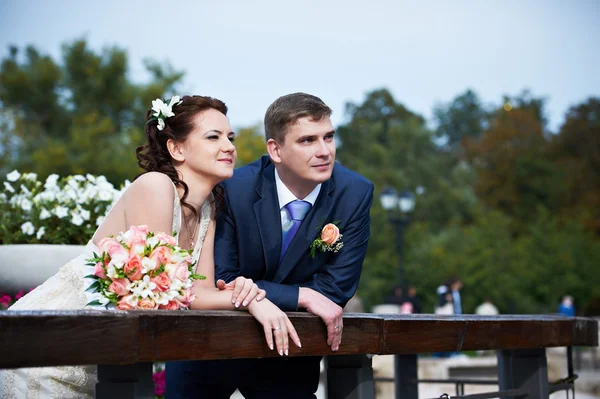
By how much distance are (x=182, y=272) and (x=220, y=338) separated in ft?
1.67

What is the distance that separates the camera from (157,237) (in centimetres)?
294

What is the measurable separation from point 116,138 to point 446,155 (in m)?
30.9

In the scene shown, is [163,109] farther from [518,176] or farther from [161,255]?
[518,176]

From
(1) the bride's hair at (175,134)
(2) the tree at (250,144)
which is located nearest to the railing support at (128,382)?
(1) the bride's hair at (175,134)

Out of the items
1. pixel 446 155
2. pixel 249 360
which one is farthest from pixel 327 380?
pixel 446 155

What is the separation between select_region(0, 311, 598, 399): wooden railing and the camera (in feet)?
6.73

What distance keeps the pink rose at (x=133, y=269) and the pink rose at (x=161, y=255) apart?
0.06 meters

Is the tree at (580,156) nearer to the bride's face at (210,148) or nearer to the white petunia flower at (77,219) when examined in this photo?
the white petunia flower at (77,219)

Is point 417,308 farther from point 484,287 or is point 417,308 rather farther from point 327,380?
point 484,287

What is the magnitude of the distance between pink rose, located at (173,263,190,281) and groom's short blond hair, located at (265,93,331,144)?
1050 mm

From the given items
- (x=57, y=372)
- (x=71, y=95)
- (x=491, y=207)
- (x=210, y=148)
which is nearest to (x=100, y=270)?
(x=57, y=372)

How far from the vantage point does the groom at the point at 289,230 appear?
3.68m

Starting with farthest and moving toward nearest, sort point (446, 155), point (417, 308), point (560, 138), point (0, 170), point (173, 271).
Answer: point (446, 155) → point (560, 138) → point (0, 170) → point (417, 308) → point (173, 271)

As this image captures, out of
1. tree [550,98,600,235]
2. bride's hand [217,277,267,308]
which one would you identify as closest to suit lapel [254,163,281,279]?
bride's hand [217,277,267,308]
